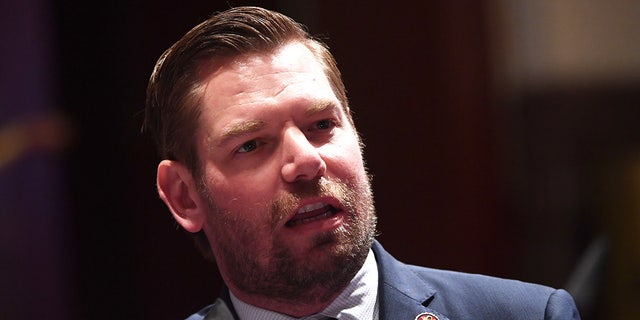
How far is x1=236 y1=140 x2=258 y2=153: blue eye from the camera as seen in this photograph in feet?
4.39

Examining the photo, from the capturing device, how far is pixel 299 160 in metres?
1.30

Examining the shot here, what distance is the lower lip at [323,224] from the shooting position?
4.33 feet

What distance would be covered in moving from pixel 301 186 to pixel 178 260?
27.5 inches

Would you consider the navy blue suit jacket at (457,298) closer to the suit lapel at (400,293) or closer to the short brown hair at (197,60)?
the suit lapel at (400,293)

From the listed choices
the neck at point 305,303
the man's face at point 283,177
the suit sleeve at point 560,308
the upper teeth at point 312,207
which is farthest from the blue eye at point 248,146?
the suit sleeve at point 560,308

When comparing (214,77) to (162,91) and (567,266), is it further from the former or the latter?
(567,266)

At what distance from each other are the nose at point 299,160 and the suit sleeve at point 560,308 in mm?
406

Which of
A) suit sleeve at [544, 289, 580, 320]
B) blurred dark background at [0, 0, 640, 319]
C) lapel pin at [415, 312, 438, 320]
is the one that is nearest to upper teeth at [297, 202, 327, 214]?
lapel pin at [415, 312, 438, 320]

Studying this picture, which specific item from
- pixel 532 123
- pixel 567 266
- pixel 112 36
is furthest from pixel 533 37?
pixel 112 36

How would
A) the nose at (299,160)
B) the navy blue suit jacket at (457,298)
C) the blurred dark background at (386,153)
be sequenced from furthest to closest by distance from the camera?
the blurred dark background at (386,153)
the navy blue suit jacket at (457,298)
the nose at (299,160)

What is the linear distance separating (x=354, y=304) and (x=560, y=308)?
308mm

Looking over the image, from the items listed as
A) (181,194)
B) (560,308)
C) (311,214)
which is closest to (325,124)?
(311,214)

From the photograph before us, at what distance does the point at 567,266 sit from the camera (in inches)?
85.1

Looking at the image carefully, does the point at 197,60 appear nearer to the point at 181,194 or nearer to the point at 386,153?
the point at 181,194
